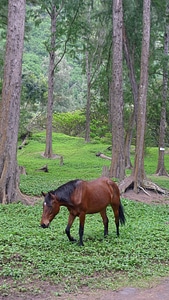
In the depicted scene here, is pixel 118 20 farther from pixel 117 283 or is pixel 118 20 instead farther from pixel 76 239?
pixel 117 283

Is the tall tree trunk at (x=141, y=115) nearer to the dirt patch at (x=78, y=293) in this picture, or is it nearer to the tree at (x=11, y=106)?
the tree at (x=11, y=106)

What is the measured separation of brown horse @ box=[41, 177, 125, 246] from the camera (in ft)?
24.8

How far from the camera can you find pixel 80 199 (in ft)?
25.8

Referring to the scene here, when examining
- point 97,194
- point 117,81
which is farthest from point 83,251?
point 117,81

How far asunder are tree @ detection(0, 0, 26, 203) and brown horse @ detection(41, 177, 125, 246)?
419 cm

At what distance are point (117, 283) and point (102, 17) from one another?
64.3ft

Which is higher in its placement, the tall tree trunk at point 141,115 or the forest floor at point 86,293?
the tall tree trunk at point 141,115

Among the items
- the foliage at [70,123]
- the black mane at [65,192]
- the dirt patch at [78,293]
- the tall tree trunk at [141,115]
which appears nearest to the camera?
the dirt patch at [78,293]

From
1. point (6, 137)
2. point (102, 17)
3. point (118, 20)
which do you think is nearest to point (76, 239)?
point (6, 137)

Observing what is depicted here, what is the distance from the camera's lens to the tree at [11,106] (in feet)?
39.6

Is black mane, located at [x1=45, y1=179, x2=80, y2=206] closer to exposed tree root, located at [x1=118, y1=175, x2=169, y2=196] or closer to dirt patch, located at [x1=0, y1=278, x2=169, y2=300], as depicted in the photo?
dirt patch, located at [x1=0, y1=278, x2=169, y2=300]

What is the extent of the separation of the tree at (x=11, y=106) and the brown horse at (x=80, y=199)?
4.19m

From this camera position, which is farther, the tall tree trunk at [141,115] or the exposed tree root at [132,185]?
Answer: the tall tree trunk at [141,115]

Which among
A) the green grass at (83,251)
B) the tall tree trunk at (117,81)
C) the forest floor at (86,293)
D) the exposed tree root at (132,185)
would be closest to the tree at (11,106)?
the green grass at (83,251)
